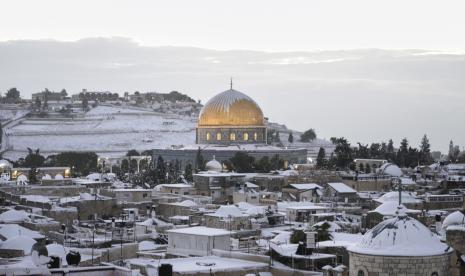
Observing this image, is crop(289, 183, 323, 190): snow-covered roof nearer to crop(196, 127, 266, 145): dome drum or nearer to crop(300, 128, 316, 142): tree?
crop(196, 127, 266, 145): dome drum

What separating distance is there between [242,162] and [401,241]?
63.0 meters

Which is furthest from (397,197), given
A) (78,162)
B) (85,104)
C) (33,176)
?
(85,104)

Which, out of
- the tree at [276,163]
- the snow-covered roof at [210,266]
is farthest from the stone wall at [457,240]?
the tree at [276,163]

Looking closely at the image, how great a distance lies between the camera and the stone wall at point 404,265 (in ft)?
48.6

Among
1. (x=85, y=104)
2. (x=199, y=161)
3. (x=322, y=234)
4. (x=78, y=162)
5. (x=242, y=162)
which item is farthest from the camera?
(x=85, y=104)

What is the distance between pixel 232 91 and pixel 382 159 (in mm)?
14293

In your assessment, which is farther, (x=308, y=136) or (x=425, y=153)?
(x=308, y=136)

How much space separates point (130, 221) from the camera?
44156 mm

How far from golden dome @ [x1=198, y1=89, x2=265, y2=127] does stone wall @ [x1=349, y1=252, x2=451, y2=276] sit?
240ft

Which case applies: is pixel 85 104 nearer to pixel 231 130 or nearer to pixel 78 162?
pixel 78 162

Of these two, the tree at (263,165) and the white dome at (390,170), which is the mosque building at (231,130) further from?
the white dome at (390,170)

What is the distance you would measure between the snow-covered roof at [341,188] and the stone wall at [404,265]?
144ft

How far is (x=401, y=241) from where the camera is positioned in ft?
49.3

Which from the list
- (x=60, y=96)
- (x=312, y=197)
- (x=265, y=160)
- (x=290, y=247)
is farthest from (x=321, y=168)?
(x=60, y=96)
